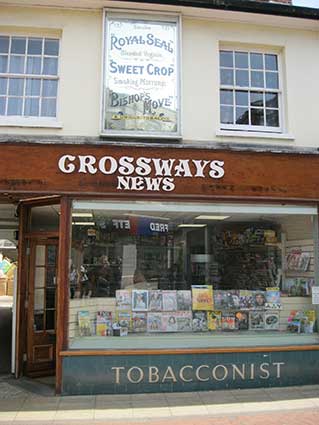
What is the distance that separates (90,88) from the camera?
7.47m

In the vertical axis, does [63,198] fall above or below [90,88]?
below

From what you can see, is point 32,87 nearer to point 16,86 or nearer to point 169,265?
point 16,86

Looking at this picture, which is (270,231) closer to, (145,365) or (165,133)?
(165,133)

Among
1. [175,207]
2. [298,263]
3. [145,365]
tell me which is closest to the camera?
[145,365]

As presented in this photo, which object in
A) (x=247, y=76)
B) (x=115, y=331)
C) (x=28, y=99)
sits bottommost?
(x=115, y=331)

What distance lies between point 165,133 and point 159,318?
118 inches

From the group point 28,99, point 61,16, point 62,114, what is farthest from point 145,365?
point 61,16

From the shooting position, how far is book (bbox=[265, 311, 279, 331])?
7.68 metres

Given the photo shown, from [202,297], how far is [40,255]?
2.99 meters

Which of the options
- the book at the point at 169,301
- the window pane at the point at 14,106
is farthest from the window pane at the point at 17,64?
the book at the point at 169,301

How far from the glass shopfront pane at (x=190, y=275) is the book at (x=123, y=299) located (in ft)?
0.05

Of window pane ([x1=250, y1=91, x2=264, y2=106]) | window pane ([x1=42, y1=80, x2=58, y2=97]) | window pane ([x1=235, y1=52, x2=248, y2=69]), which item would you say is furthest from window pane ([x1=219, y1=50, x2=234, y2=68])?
window pane ([x1=42, y1=80, x2=58, y2=97])

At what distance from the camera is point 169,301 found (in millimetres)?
7531

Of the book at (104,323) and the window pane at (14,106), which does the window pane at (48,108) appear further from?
the book at (104,323)
